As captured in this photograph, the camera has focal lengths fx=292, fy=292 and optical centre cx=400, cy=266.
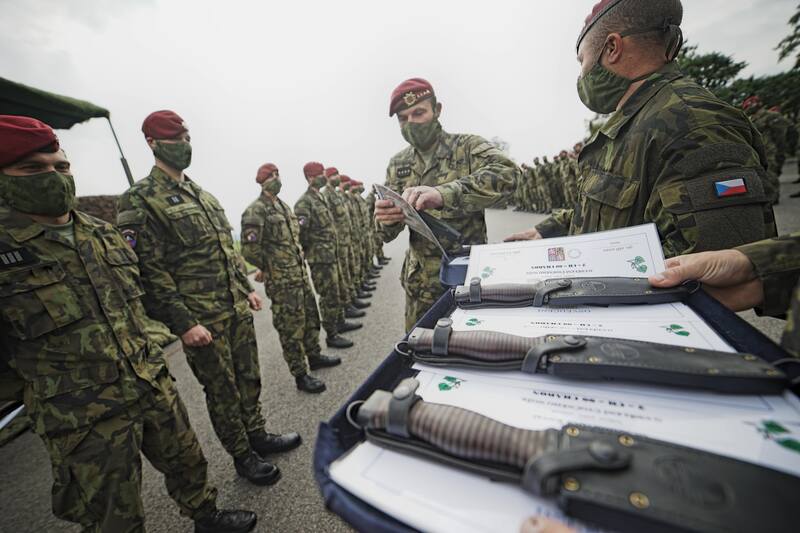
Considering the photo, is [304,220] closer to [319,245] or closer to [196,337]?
[319,245]

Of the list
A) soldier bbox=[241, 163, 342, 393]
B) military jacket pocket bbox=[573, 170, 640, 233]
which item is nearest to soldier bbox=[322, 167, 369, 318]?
soldier bbox=[241, 163, 342, 393]

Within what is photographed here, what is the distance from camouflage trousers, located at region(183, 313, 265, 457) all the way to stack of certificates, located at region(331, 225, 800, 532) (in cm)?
199

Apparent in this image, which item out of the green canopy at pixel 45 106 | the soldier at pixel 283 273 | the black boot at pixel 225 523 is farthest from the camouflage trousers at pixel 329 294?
the green canopy at pixel 45 106

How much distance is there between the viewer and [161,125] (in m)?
2.13

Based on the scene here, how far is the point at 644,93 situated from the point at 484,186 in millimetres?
741

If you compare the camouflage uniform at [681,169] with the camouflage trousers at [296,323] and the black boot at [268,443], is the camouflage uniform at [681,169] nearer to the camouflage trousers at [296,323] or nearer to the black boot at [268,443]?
the black boot at [268,443]

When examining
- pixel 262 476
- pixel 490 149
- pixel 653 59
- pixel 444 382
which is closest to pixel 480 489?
pixel 444 382

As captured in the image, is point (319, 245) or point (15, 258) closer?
point (15, 258)

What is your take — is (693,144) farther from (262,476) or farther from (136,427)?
(262,476)

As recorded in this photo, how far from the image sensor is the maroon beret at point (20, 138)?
1.30m

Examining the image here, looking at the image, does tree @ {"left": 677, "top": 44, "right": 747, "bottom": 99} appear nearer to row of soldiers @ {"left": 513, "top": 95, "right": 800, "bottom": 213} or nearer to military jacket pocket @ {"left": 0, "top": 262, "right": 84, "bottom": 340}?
row of soldiers @ {"left": 513, "top": 95, "right": 800, "bottom": 213}

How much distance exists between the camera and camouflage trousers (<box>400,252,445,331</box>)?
1906mm

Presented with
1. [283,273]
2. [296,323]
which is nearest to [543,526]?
[296,323]

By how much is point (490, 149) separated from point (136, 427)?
2514 millimetres
